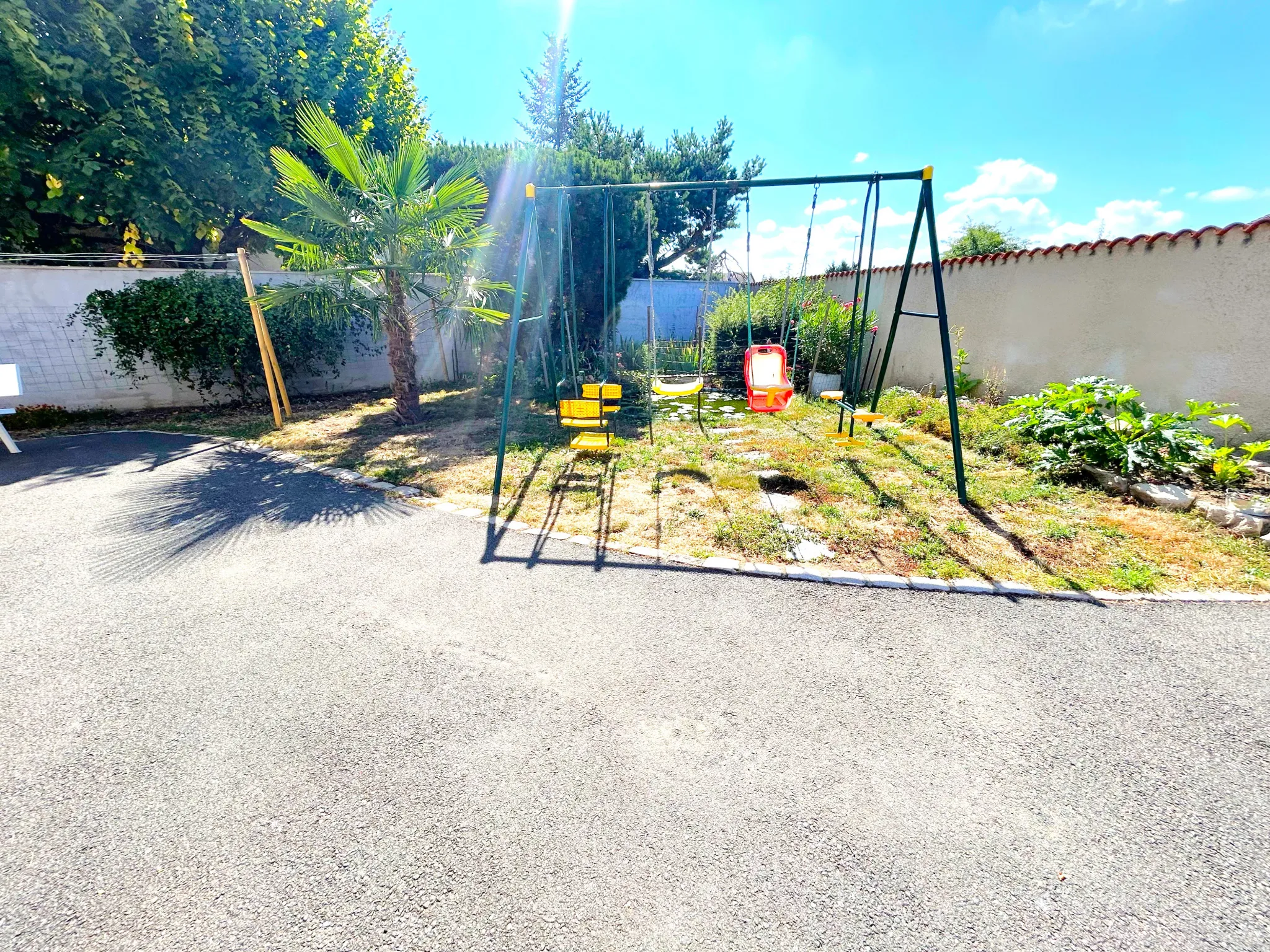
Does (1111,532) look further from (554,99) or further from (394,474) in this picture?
(554,99)

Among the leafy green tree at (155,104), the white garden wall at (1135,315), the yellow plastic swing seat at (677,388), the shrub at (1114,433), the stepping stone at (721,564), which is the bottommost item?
the stepping stone at (721,564)

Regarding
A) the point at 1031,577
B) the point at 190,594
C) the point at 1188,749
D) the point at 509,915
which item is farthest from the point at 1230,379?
the point at 190,594

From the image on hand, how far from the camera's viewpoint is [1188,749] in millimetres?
1967

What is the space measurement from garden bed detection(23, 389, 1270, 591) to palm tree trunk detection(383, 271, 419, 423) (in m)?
0.32

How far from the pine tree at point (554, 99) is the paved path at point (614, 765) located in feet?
93.7

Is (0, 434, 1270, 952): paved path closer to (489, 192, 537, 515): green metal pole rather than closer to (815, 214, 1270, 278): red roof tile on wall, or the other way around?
(489, 192, 537, 515): green metal pole

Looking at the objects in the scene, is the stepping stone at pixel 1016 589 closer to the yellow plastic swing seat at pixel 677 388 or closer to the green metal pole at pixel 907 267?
the green metal pole at pixel 907 267

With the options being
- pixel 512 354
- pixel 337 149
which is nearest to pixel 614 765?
pixel 512 354

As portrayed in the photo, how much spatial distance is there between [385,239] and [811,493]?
600cm

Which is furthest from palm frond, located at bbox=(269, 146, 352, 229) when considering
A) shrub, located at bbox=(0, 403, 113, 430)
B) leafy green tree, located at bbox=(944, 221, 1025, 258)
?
leafy green tree, located at bbox=(944, 221, 1025, 258)

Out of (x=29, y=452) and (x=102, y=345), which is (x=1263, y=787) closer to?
(x=29, y=452)

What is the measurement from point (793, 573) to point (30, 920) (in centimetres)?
340

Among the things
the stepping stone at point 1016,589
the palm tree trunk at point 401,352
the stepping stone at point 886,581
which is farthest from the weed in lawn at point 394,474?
the stepping stone at point 1016,589

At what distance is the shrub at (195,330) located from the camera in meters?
7.16
